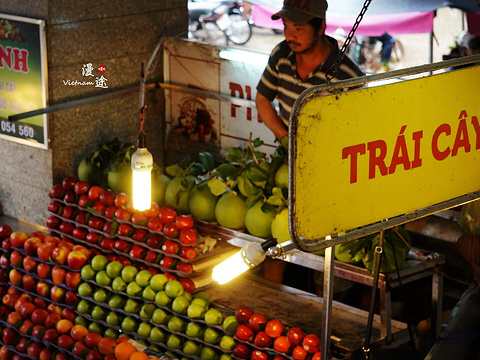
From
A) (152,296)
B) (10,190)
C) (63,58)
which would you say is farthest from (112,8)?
(152,296)

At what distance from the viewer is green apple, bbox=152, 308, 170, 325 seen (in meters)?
4.43

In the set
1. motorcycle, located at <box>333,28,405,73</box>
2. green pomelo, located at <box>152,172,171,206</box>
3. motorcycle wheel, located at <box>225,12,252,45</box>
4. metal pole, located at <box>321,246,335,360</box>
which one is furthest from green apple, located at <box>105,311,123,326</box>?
motorcycle wheel, located at <box>225,12,252,45</box>

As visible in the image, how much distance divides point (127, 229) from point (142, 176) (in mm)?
654

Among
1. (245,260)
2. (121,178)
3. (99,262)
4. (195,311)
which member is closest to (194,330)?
(195,311)

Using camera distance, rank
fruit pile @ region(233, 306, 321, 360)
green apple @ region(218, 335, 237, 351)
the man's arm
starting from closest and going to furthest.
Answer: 1. fruit pile @ region(233, 306, 321, 360)
2. green apple @ region(218, 335, 237, 351)
3. the man's arm

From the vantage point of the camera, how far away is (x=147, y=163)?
13.7 feet

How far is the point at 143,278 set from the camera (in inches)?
179

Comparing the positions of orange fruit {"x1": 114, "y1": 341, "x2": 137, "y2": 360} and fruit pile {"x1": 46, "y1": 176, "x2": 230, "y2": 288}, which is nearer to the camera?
orange fruit {"x1": 114, "y1": 341, "x2": 137, "y2": 360}

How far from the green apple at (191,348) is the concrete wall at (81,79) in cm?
196

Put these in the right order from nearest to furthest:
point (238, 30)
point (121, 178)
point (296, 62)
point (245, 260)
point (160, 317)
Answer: point (245, 260) → point (160, 317) → point (296, 62) → point (121, 178) → point (238, 30)

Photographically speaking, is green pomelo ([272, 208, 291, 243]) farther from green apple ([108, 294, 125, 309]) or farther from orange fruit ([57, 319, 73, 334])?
orange fruit ([57, 319, 73, 334])

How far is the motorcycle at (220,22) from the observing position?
17.0 m

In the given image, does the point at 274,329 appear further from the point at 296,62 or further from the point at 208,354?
the point at 296,62

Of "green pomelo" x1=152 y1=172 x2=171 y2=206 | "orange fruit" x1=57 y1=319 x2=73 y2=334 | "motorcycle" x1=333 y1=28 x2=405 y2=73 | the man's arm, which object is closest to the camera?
"orange fruit" x1=57 y1=319 x2=73 y2=334
